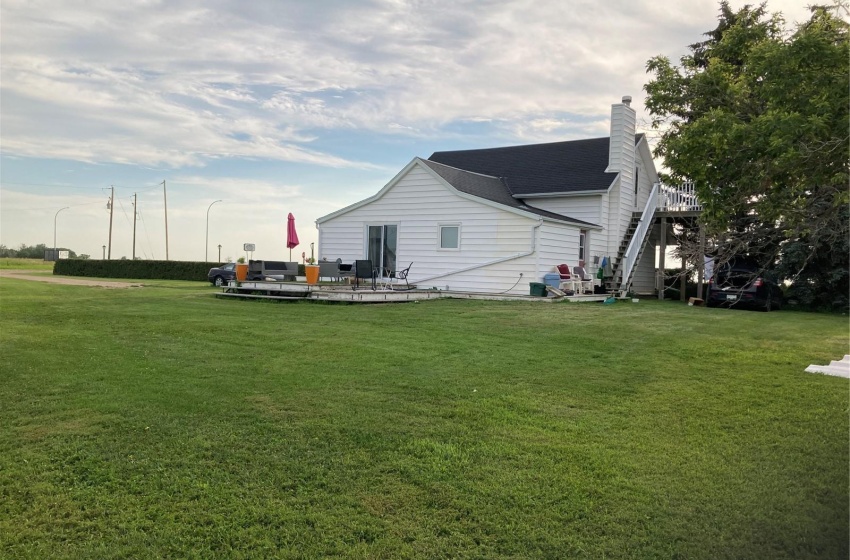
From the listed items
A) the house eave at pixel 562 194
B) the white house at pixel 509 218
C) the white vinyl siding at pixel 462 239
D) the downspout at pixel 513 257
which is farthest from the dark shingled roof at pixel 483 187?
the downspout at pixel 513 257

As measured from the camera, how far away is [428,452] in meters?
4.28

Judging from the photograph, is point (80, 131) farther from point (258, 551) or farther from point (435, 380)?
point (258, 551)

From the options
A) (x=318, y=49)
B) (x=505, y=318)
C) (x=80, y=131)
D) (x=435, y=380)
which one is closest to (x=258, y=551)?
(x=435, y=380)

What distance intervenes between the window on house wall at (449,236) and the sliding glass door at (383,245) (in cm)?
179

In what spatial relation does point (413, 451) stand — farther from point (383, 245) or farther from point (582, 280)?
point (383, 245)

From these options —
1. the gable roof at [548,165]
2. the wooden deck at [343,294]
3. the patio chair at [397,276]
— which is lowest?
the wooden deck at [343,294]

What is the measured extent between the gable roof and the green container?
17.4 ft

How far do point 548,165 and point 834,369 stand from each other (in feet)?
54.4

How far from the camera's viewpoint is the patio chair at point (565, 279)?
17.8 metres

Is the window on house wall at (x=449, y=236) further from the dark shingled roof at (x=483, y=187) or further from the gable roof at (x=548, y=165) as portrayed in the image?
the gable roof at (x=548, y=165)

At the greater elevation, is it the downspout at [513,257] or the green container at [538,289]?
the downspout at [513,257]

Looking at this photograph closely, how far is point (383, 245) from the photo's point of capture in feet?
67.6

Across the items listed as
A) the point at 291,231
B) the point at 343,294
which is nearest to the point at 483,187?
the point at 291,231

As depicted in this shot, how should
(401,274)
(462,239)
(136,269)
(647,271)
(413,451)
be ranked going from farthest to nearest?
(136,269)
(647,271)
(401,274)
(462,239)
(413,451)
